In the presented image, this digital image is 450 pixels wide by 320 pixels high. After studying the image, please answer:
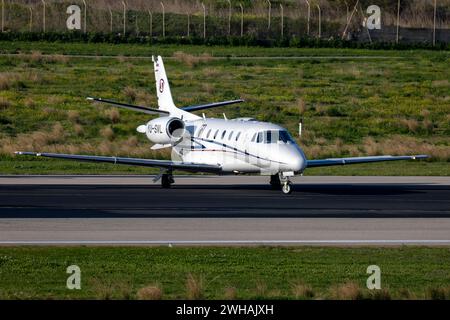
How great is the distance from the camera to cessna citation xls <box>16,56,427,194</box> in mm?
34688

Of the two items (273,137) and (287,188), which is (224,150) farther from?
(287,188)

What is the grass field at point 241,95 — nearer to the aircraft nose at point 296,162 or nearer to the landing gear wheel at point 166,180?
the landing gear wheel at point 166,180

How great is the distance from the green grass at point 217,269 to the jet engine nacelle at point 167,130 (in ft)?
55.3

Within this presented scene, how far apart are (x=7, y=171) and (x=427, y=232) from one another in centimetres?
2174

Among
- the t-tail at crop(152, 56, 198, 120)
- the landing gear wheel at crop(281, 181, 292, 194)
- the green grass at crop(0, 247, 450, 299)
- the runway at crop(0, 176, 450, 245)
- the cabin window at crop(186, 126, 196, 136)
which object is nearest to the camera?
the green grass at crop(0, 247, 450, 299)

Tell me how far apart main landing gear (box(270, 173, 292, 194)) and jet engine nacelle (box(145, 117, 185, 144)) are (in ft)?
13.1

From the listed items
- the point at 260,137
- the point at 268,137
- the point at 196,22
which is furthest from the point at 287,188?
the point at 196,22

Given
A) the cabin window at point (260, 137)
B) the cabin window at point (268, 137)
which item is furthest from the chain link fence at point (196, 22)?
the cabin window at point (268, 137)

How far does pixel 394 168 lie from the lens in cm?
4631

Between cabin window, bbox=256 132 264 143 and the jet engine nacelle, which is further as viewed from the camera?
the jet engine nacelle

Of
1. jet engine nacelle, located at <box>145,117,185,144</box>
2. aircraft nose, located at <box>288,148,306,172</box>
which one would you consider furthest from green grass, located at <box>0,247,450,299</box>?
jet engine nacelle, located at <box>145,117,185,144</box>

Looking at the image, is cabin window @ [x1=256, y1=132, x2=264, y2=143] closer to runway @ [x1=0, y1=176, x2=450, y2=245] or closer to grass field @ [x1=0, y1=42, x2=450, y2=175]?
runway @ [x1=0, y1=176, x2=450, y2=245]

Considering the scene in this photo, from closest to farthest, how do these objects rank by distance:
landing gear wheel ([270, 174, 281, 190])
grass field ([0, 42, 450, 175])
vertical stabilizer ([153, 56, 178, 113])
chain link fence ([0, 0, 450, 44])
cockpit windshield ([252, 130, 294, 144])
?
cockpit windshield ([252, 130, 294, 144]) < landing gear wheel ([270, 174, 281, 190]) < vertical stabilizer ([153, 56, 178, 113]) < grass field ([0, 42, 450, 175]) < chain link fence ([0, 0, 450, 44])
